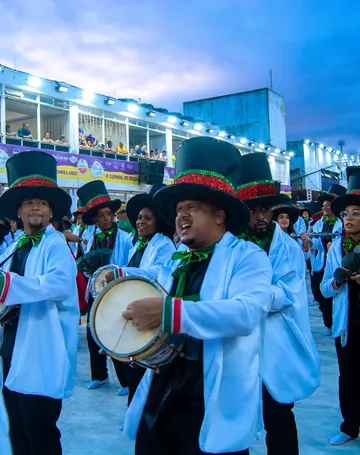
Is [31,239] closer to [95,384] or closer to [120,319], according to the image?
[120,319]

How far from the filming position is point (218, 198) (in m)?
2.30

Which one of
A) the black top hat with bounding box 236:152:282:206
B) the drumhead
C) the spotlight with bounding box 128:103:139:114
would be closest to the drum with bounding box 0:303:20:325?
the drumhead

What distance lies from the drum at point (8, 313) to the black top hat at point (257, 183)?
1.88 m

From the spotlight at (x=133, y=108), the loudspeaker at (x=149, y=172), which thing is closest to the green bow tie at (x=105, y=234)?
the loudspeaker at (x=149, y=172)

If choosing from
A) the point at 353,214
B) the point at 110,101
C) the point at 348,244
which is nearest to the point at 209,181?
the point at 353,214

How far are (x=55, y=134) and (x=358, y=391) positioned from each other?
20.1 metres

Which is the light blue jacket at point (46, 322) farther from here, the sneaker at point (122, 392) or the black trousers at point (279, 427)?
the sneaker at point (122, 392)

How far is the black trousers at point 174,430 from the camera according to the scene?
2.15m

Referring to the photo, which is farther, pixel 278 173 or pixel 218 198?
pixel 278 173

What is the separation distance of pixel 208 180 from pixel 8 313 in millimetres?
1682

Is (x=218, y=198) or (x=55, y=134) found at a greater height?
(x=55, y=134)

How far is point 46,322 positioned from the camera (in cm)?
308

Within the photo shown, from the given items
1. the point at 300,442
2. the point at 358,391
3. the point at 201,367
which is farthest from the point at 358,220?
the point at 201,367

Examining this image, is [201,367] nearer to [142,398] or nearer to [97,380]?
[142,398]
